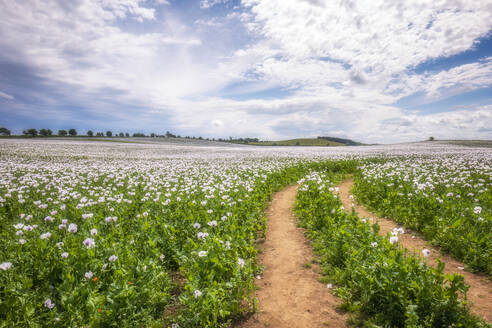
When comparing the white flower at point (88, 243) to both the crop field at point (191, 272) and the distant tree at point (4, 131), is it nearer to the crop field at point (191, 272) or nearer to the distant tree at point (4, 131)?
the crop field at point (191, 272)

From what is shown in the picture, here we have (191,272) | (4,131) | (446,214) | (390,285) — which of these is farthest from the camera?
(4,131)

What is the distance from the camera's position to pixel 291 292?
4645 mm

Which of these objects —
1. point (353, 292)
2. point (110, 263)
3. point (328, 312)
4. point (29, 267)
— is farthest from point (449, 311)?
point (29, 267)

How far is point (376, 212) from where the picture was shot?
30.2 feet

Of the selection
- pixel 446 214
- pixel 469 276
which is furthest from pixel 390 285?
pixel 446 214

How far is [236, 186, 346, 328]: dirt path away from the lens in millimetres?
3879

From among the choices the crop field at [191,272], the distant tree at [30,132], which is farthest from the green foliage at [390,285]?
the distant tree at [30,132]

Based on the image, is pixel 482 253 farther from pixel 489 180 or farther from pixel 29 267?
pixel 29 267

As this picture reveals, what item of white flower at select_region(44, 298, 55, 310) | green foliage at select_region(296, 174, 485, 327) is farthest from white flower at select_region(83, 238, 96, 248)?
green foliage at select_region(296, 174, 485, 327)

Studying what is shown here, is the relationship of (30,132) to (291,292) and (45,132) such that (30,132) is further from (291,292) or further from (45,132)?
(291,292)

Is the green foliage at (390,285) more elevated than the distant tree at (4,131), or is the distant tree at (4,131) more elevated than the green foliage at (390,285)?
the distant tree at (4,131)

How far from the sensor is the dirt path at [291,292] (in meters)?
3.88

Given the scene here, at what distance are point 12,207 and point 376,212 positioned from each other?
13696 mm

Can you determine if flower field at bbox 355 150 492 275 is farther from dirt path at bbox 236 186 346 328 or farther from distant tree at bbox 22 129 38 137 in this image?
distant tree at bbox 22 129 38 137
